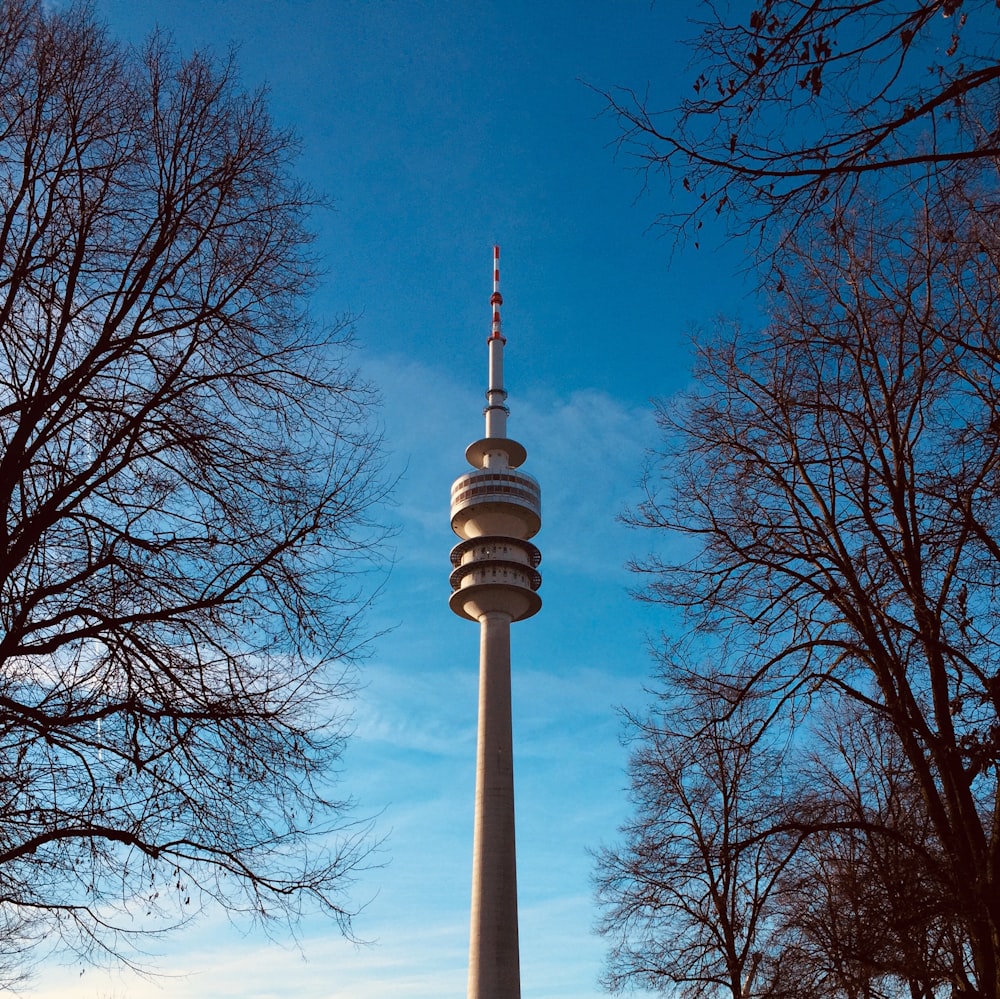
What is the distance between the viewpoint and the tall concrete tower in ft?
187

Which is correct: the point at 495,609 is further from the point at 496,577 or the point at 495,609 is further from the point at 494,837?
the point at 494,837

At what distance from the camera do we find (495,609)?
6688 centimetres

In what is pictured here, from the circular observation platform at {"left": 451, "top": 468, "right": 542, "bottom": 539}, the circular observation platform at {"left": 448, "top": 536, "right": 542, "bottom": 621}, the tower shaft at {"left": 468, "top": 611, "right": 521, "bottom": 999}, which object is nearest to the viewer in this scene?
the tower shaft at {"left": 468, "top": 611, "right": 521, "bottom": 999}

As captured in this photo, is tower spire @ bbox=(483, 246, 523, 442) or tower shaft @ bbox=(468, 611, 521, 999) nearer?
tower shaft @ bbox=(468, 611, 521, 999)

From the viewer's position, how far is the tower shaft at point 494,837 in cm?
5616

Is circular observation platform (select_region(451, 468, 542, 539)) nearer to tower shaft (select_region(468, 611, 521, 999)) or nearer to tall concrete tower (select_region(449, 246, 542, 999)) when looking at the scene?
tall concrete tower (select_region(449, 246, 542, 999))

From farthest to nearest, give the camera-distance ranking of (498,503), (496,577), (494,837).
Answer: (498,503) → (496,577) → (494,837)

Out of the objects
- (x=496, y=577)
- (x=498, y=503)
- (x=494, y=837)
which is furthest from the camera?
(x=498, y=503)

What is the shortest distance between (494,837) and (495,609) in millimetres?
14155

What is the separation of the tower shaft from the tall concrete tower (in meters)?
0.05

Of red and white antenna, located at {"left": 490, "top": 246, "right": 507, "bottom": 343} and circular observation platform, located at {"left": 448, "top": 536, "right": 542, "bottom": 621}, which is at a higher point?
red and white antenna, located at {"left": 490, "top": 246, "right": 507, "bottom": 343}

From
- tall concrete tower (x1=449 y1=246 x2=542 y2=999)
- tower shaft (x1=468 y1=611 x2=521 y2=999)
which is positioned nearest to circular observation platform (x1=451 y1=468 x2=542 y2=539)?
tall concrete tower (x1=449 y1=246 x2=542 y2=999)

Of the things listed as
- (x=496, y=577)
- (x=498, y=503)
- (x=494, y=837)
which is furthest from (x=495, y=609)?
(x=494, y=837)

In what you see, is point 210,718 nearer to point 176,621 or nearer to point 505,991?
point 176,621
